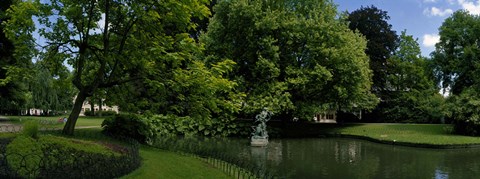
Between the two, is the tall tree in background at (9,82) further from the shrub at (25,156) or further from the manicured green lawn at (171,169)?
the shrub at (25,156)

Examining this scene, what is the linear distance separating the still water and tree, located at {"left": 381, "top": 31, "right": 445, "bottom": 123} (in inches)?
712

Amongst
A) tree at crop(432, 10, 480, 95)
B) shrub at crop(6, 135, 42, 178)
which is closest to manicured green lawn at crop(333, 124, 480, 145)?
tree at crop(432, 10, 480, 95)

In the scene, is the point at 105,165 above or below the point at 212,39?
below

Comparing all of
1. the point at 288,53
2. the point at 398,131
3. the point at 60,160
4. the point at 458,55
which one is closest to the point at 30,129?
the point at 60,160

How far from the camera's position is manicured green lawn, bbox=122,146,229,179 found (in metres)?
9.62

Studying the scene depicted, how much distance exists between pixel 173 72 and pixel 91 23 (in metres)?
4.84

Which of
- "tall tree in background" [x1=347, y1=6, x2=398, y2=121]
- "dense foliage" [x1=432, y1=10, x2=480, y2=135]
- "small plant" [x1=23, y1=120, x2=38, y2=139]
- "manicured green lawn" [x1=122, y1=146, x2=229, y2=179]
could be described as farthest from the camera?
"tall tree in background" [x1=347, y1=6, x2=398, y2=121]

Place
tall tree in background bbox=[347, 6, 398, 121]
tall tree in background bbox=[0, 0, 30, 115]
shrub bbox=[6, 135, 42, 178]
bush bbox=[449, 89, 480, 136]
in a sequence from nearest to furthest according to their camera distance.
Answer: shrub bbox=[6, 135, 42, 178] → bush bbox=[449, 89, 480, 136] → tall tree in background bbox=[0, 0, 30, 115] → tall tree in background bbox=[347, 6, 398, 121]

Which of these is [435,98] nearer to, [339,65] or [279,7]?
[339,65]

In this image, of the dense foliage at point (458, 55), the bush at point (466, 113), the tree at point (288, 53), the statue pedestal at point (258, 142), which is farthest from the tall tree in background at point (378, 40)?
the statue pedestal at point (258, 142)

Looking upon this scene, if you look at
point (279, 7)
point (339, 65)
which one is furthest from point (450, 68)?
point (279, 7)

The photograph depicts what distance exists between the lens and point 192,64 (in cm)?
1495

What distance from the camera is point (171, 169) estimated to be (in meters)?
10.8

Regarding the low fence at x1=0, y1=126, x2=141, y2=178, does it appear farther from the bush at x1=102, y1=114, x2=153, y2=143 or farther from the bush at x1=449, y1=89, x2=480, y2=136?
the bush at x1=449, y1=89, x2=480, y2=136
